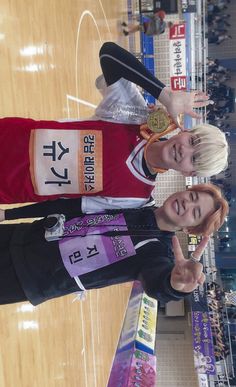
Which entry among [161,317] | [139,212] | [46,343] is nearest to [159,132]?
[139,212]

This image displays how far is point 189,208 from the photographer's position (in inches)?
62.9

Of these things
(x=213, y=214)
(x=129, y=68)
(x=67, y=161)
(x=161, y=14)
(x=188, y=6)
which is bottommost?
(x=213, y=214)

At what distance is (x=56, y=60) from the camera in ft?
13.8

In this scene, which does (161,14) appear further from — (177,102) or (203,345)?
(177,102)

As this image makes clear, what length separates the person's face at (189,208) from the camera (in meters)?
1.60

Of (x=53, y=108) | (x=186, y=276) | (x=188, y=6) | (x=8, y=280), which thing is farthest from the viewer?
(x=188, y=6)

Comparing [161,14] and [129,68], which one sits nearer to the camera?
[129,68]

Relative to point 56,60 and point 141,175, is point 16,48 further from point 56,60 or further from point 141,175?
point 141,175

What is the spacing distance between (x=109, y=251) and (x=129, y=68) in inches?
27.2

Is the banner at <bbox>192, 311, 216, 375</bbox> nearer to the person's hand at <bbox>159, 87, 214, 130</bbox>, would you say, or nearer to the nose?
the nose

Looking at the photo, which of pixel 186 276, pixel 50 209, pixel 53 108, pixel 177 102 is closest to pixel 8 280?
pixel 50 209

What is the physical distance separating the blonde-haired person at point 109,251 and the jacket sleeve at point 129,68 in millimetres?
417

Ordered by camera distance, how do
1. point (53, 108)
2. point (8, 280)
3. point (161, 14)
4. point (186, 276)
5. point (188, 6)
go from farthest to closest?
point (188, 6), point (161, 14), point (53, 108), point (8, 280), point (186, 276)

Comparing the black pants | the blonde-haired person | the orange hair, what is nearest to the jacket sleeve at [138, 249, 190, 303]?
the blonde-haired person
